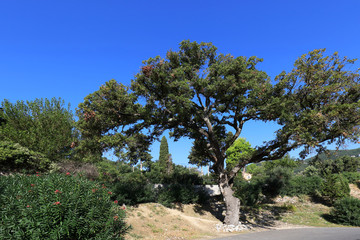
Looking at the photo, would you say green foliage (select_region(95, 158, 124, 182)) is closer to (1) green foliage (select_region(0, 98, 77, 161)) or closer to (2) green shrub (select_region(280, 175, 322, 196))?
(1) green foliage (select_region(0, 98, 77, 161))

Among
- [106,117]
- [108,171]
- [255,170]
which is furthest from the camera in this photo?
[255,170]

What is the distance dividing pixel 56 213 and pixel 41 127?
946 inches

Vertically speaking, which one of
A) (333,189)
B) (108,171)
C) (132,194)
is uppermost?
(108,171)

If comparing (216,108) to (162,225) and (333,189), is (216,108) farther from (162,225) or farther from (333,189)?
(333,189)

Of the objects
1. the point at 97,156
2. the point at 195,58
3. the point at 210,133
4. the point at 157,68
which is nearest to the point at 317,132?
the point at 210,133

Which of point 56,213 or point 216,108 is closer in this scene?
point 56,213

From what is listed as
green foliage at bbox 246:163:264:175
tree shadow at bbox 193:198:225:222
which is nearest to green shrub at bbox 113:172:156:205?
tree shadow at bbox 193:198:225:222

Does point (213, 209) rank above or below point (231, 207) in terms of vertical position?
below

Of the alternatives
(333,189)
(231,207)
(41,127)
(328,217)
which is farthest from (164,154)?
(231,207)

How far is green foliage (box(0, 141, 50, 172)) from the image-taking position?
68.5 feet

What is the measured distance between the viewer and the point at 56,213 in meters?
4.82

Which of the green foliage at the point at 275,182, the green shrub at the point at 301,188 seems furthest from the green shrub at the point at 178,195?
the green shrub at the point at 301,188

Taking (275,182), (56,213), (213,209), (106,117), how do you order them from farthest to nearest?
1. (275,182)
2. (213,209)
3. (106,117)
4. (56,213)

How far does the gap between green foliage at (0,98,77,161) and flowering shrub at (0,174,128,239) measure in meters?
20.3
